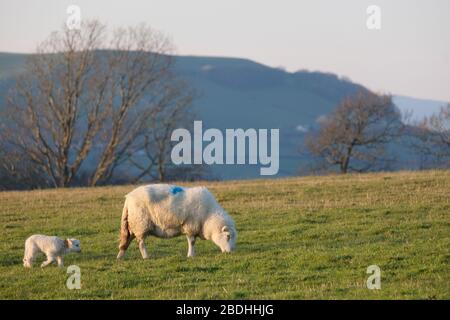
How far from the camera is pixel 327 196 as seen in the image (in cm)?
2631

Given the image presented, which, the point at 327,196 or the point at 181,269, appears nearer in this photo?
the point at 181,269

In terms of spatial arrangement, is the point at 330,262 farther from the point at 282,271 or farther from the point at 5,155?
the point at 5,155

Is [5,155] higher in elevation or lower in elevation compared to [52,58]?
lower

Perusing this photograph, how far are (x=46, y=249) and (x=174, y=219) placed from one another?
249 cm

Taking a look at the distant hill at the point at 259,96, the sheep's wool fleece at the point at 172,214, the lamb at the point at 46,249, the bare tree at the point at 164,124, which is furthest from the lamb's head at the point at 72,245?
the distant hill at the point at 259,96

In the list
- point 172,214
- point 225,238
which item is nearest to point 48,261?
point 172,214

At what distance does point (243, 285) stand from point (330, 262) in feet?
7.53

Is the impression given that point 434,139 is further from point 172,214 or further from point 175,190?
point 172,214

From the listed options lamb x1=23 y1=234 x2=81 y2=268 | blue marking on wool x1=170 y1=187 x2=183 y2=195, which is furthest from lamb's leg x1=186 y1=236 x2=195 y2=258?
lamb x1=23 y1=234 x2=81 y2=268

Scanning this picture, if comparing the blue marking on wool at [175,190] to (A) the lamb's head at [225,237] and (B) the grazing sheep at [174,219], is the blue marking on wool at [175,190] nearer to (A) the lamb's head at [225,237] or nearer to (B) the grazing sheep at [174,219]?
(B) the grazing sheep at [174,219]

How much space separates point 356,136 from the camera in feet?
178

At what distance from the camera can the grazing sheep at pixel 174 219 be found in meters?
16.8
